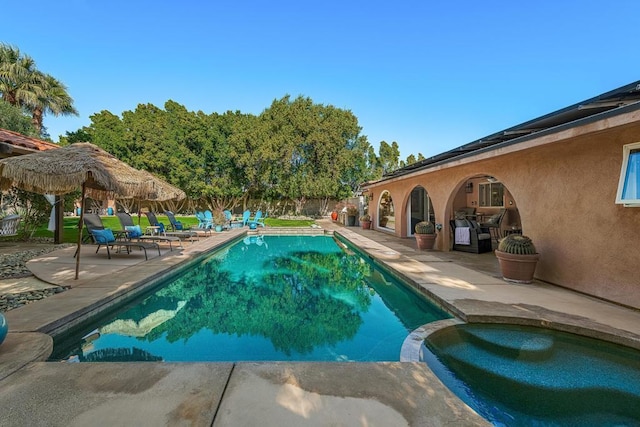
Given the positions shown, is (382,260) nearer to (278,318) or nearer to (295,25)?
(278,318)

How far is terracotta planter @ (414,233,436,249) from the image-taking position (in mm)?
10148

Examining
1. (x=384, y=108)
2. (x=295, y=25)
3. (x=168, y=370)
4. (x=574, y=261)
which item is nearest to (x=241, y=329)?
(x=168, y=370)

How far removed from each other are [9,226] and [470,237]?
15.9 m

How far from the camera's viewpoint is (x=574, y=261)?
5527 mm

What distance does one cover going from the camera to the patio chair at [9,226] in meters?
10.7

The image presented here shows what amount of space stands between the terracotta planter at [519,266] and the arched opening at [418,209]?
331 inches

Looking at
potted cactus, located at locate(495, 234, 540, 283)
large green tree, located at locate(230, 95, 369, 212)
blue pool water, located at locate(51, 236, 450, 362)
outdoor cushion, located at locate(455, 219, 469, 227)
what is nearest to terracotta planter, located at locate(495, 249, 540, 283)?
potted cactus, located at locate(495, 234, 540, 283)

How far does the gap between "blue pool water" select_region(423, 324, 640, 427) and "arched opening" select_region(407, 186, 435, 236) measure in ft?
35.3

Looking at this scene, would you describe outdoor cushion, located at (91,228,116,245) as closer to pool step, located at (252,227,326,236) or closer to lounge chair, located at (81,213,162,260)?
lounge chair, located at (81,213,162,260)

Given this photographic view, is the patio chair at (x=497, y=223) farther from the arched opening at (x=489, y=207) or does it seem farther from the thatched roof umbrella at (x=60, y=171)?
the thatched roof umbrella at (x=60, y=171)

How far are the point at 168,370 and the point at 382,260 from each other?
21.4 feet

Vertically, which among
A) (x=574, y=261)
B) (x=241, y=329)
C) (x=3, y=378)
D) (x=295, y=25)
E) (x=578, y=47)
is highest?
(x=295, y=25)

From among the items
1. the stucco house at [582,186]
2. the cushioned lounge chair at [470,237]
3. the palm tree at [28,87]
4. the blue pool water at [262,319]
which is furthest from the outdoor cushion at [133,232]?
the palm tree at [28,87]

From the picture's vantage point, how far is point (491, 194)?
12.8 m
